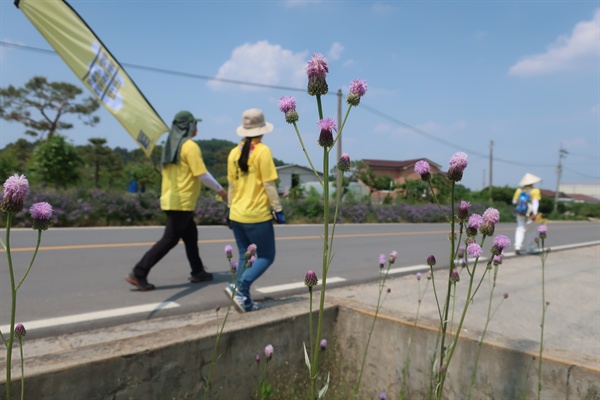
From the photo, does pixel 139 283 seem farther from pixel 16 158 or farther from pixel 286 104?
pixel 16 158

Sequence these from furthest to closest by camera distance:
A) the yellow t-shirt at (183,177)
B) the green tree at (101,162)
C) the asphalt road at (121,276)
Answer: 1. the green tree at (101,162)
2. the yellow t-shirt at (183,177)
3. the asphalt road at (121,276)

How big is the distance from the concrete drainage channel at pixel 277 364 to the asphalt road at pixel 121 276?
0.75 metres

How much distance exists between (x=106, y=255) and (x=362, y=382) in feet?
17.3

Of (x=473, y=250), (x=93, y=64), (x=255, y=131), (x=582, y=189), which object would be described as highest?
(x=582, y=189)

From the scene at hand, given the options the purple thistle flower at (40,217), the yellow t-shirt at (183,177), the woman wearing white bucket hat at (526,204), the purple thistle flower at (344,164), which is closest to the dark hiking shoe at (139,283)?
the yellow t-shirt at (183,177)

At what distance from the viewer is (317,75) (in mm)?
1090

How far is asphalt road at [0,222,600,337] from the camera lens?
3807 mm

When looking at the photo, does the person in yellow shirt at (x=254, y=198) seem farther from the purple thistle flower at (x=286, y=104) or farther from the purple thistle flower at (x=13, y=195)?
the purple thistle flower at (x=13, y=195)

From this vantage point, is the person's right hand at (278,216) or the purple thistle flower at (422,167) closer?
the purple thistle flower at (422,167)

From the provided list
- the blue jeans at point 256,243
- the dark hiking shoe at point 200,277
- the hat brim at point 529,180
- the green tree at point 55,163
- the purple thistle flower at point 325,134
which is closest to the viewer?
the purple thistle flower at point 325,134

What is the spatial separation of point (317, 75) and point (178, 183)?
3.67 meters

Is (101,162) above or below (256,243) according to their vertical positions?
above

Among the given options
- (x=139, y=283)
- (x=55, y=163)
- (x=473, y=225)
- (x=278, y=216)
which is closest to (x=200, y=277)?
(x=139, y=283)

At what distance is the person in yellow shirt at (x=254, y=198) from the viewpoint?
3.58 m
